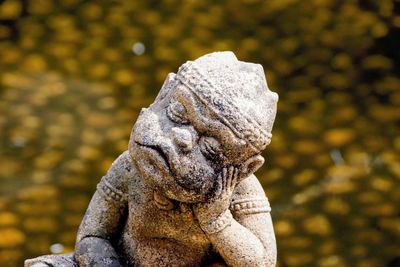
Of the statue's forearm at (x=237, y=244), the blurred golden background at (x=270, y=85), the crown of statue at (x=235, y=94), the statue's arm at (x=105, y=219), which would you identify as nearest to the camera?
the crown of statue at (x=235, y=94)

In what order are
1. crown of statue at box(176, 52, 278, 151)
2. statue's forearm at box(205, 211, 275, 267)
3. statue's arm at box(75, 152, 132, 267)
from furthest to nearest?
statue's arm at box(75, 152, 132, 267) < statue's forearm at box(205, 211, 275, 267) < crown of statue at box(176, 52, 278, 151)

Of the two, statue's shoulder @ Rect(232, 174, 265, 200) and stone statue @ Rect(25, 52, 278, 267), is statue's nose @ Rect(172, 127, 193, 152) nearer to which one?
stone statue @ Rect(25, 52, 278, 267)

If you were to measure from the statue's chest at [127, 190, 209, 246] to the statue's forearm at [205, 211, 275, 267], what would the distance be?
47 mm

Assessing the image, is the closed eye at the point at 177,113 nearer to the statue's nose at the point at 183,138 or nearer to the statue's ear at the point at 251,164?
the statue's nose at the point at 183,138

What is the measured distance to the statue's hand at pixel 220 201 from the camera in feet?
4.57

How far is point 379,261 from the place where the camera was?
2584 mm

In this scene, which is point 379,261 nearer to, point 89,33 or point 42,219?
point 42,219

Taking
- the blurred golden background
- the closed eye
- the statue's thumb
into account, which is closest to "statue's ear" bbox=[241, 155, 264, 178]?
the statue's thumb

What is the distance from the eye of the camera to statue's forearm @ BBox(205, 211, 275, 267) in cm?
146

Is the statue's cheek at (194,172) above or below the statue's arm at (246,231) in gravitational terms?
above

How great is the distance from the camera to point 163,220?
4.92ft

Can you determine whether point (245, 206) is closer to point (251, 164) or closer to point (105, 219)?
point (251, 164)

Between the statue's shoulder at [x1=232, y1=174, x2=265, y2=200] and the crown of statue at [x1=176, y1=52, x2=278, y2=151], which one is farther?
the statue's shoulder at [x1=232, y1=174, x2=265, y2=200]

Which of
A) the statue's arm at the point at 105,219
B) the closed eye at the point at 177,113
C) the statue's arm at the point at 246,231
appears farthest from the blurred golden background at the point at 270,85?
the closed eye at the point at 177,113
